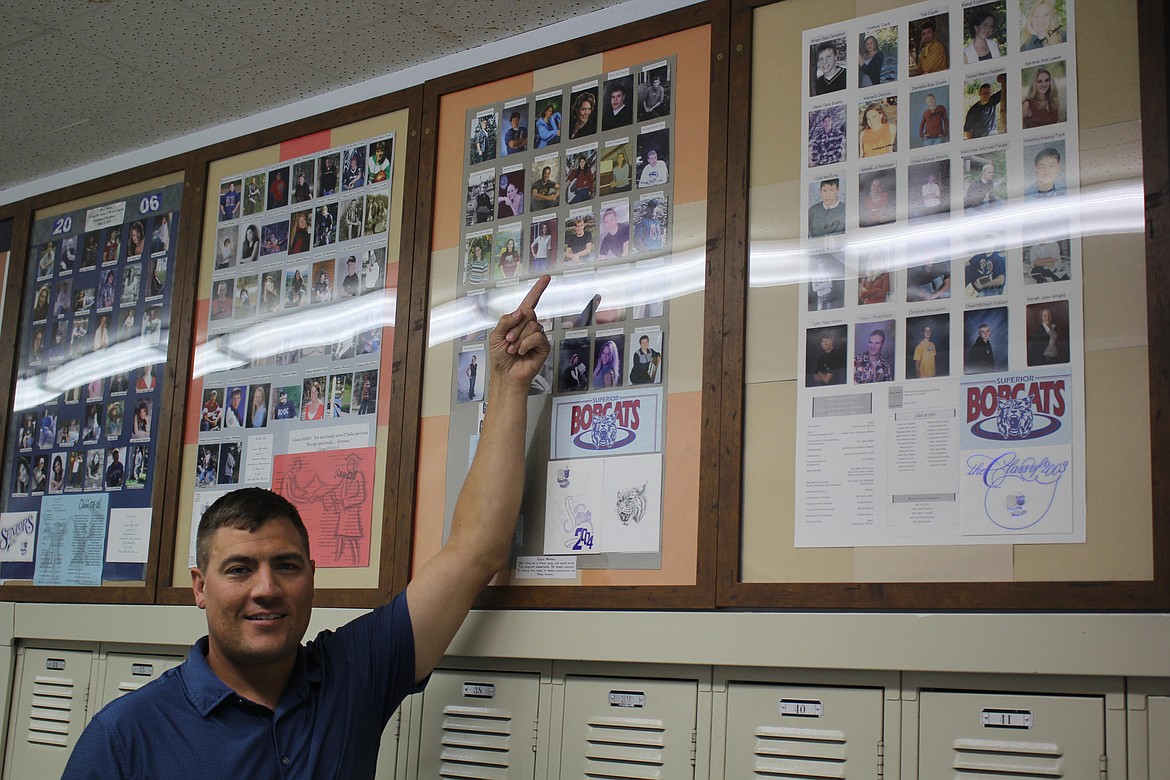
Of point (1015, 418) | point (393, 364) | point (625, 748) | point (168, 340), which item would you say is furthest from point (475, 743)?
point (168, 340)

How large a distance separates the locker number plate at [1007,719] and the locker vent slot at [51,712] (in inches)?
114

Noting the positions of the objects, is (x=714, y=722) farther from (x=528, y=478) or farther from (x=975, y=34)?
(x=975, y=34)

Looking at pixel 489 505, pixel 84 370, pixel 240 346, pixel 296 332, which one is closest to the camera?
pixel 489 505

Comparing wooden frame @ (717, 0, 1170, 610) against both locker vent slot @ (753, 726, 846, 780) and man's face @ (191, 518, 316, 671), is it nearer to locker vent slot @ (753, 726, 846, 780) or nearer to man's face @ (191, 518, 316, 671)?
locker vent slot @ (753, 726, 846, 780)

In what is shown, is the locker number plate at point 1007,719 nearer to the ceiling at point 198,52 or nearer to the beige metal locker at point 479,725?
the beige metal locker at point 479,725

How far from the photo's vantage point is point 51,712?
12.7 feet

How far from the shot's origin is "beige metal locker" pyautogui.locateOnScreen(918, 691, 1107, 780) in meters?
2.22

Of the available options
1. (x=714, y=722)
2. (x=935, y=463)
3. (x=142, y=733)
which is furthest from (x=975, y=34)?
(x=142, y=733)

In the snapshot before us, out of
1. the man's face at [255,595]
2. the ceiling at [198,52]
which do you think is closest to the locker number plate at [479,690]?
the man's face at [255,595]

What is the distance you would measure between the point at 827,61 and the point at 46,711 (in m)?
3.18

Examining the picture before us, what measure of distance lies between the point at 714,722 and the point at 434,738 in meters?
0.84

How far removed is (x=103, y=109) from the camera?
13.5 feet

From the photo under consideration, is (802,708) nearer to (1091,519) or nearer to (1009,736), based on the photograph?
(1009,736)

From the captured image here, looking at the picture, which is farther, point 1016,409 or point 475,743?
point 475,743
